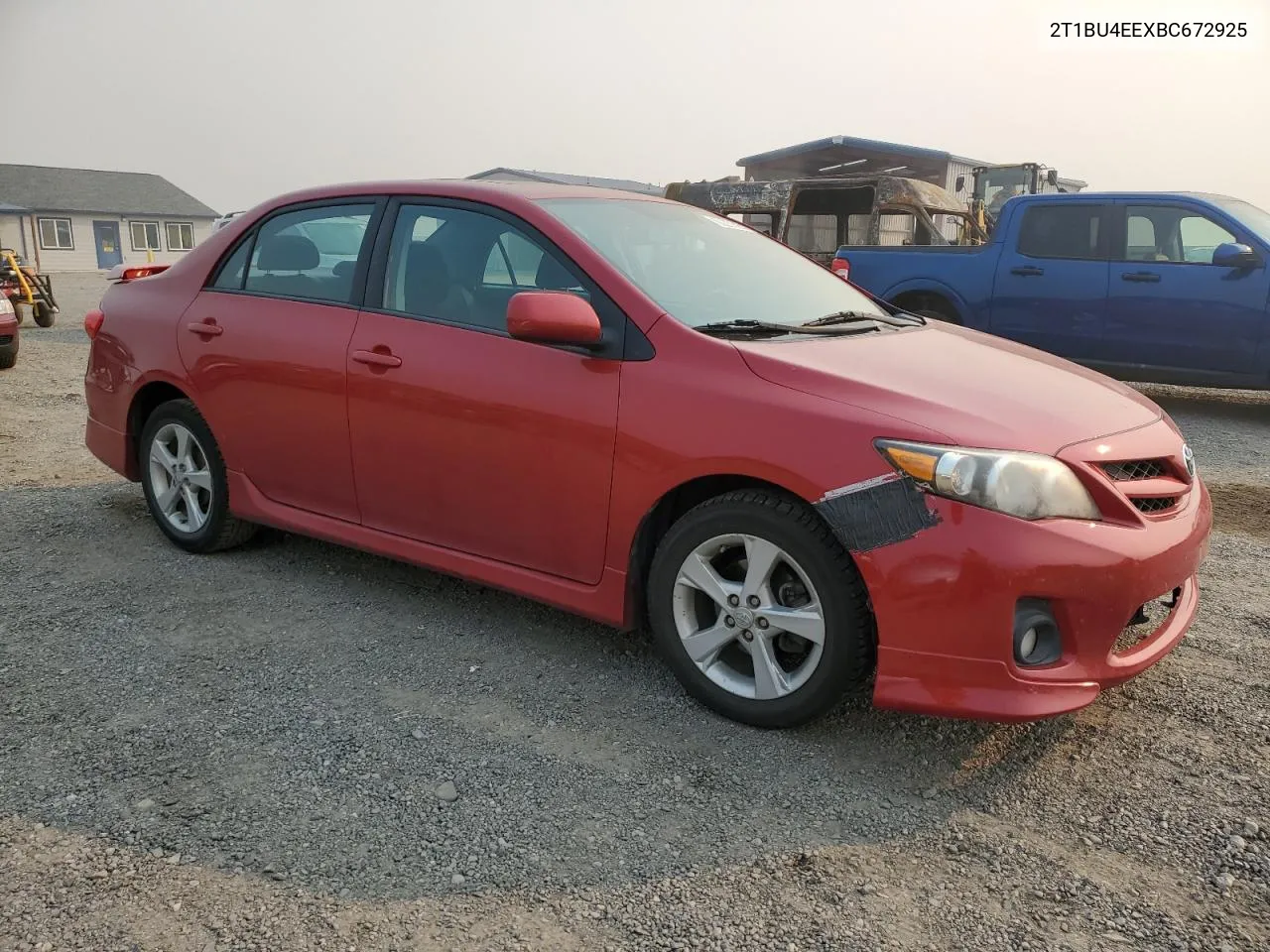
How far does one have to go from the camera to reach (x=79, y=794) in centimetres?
266

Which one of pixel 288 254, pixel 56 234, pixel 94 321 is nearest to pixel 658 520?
pixel 288 254

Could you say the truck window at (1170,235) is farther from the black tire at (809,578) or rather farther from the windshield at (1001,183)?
the windshield at (1001,183)

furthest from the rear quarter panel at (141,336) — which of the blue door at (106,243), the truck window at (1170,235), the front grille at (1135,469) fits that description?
the blue door at (106,243)

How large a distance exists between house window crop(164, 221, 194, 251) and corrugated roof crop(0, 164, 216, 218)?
722mm

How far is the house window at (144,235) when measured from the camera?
165 feet

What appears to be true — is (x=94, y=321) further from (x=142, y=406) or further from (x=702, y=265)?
(x=702, y=265)

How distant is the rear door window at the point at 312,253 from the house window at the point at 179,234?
2117 inches

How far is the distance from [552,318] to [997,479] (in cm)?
136

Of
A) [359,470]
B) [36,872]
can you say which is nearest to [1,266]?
[359,470]

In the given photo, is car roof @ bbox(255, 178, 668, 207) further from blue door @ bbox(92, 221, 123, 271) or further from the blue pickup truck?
blue door @ bbox(92, 221, 123, 271)

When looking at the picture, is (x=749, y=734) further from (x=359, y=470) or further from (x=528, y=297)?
(x=359, y=470)

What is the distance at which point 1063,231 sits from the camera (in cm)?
868

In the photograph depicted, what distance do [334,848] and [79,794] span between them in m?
0.76

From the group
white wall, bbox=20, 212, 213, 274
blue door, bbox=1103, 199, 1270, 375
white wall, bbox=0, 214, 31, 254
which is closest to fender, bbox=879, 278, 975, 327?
blue door, bbox=1103, 199, 1270, 375
